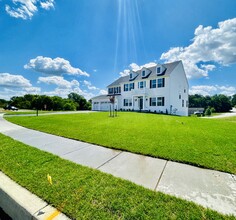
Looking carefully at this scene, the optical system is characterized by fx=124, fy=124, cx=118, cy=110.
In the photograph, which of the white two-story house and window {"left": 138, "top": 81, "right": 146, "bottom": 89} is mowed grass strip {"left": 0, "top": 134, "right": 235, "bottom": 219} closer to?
the white two-story house

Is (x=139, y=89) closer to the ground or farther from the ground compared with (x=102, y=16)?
closer to the ground

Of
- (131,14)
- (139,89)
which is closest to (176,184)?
(131,14)

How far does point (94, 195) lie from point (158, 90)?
19.9 metres

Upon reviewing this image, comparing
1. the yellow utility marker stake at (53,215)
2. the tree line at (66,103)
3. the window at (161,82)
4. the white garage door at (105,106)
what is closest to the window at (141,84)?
the window at (161,82)

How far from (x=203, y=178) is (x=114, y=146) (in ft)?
7.92

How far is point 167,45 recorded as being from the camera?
14.5m

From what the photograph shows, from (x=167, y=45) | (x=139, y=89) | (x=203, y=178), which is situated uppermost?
(x=167, y=45)

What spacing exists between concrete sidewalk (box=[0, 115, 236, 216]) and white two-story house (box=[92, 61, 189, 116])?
15244 mm

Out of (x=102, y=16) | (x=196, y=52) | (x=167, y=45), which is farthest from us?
(x=196, y=52)

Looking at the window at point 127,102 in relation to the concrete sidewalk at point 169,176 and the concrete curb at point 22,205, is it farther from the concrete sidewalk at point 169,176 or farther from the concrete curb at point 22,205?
the concrete curb at point 22,205

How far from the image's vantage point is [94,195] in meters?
1.83

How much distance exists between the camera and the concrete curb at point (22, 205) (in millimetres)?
1548

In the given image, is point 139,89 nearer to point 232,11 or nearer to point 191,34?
point 191,34

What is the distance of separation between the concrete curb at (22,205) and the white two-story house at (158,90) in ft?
54.3
